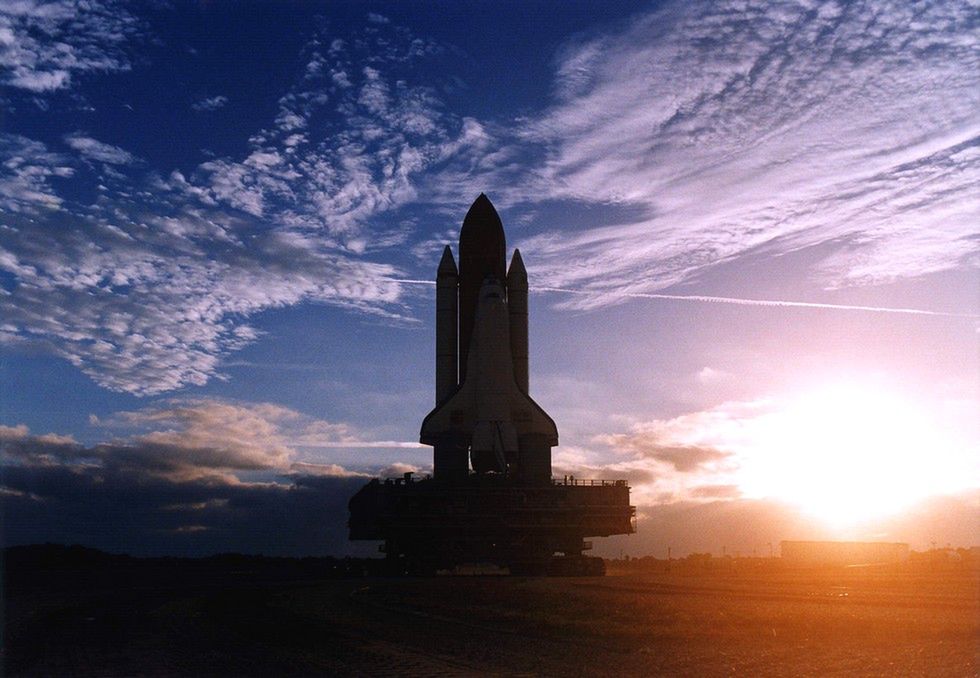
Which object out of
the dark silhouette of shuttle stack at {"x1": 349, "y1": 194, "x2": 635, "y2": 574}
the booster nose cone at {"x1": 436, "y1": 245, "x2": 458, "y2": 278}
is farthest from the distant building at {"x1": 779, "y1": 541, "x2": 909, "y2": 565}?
the booster nose cone at {"x1": 436, "y1": 245, "x2": 458, "y2": 278}

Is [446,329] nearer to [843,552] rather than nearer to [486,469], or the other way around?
[486,469]

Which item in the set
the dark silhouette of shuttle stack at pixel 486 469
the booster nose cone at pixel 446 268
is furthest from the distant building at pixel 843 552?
the booster nose cone at pixel 446 268

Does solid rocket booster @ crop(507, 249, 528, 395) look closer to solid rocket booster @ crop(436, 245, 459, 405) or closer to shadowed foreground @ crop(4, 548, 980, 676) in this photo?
solid rocket booster @ crop(436, 245, 459, 405)

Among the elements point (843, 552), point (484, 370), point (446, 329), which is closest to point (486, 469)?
point (484, 370)

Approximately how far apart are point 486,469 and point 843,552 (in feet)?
176

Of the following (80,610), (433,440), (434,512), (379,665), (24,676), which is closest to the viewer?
(24,676)

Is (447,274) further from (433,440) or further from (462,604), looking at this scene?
(462,604)

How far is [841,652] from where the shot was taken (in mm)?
20234

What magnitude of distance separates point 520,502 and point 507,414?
6280 mm

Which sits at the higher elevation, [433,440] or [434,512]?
[433,440]

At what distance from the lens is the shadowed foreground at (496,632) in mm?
18844

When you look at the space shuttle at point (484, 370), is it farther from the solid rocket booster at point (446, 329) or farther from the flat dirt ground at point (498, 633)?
the flat dirt ground at point (498, 633)

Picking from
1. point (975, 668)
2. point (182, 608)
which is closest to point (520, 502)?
point (182, 608)

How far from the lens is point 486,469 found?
67.8m
